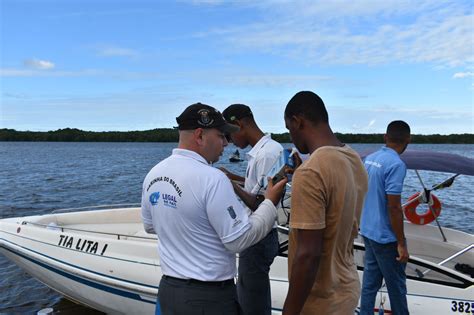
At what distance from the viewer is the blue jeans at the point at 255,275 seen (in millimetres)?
3367

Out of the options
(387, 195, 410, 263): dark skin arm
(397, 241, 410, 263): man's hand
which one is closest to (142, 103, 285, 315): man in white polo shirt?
(387, 195, 410, 263): dark skin arm

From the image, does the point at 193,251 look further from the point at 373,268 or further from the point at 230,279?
the point at 373,268

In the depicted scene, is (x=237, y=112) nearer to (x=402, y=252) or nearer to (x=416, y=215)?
(x=402, y=252)

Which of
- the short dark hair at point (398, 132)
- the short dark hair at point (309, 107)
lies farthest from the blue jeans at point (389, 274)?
the short dark hair at point (309, 107)

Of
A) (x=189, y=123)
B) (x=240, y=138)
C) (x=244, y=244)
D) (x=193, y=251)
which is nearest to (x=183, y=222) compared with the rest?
(x=193, y=251)

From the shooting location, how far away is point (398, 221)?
12.0ft

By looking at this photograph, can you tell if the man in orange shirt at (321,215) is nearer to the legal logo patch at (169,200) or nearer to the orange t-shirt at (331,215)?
the orange t-shirt at (331,215)

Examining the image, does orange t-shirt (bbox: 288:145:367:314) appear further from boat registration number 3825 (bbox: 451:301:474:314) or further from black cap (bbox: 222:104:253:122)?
boat registration number 3825 (bbox: 451:301:474:314)

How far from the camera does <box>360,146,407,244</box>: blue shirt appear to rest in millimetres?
3662

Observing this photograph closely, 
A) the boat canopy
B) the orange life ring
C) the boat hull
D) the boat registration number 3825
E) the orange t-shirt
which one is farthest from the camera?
the orange life ring

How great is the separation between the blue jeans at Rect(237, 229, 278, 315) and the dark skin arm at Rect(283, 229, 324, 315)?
1339 millimetres

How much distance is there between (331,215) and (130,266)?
11.1 feet

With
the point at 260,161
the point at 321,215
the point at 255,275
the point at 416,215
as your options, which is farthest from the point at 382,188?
the point at 416,215

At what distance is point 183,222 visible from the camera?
85.7 inches
